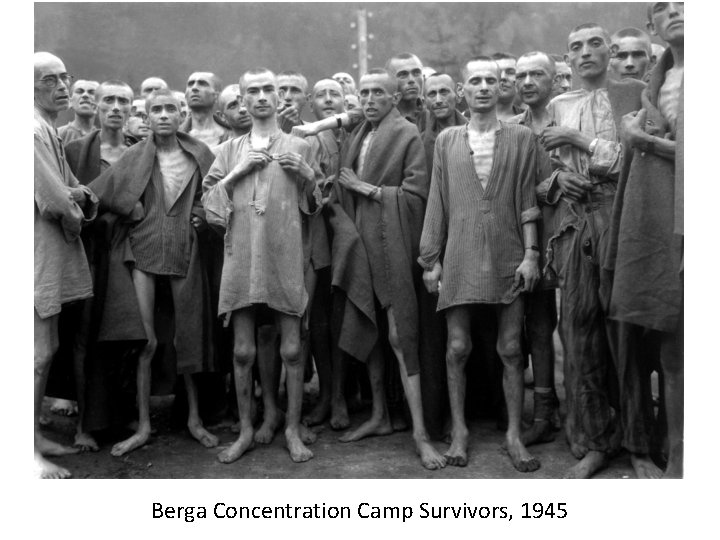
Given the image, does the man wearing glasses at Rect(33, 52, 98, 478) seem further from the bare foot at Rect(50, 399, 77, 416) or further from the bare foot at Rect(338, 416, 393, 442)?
the bare foot at Rect(338, 416, 393, 442)

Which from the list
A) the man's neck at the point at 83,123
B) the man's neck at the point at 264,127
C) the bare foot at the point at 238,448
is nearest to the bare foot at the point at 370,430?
the bare foot at the point at 238,448

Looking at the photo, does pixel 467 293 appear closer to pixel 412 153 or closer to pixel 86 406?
pixel 412 153

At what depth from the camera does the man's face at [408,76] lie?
529cm

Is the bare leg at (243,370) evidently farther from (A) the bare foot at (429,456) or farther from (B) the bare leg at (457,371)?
(B) the bare leg at (457,371)

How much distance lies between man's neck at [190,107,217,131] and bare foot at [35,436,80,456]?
245cm

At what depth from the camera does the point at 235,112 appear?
5488 mm

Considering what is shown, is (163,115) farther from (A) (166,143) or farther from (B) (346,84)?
(B) (346,84)

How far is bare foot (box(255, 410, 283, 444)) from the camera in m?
4.65

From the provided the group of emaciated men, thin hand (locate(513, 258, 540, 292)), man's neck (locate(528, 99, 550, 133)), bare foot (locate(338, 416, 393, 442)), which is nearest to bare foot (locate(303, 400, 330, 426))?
the group of emaciated men

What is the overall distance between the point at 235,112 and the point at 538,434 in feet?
9.48

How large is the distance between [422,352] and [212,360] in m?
1.25

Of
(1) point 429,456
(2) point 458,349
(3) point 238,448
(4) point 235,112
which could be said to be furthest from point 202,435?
(4) point 235,112

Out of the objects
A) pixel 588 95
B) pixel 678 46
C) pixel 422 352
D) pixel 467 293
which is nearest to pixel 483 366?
pixel 422 352
